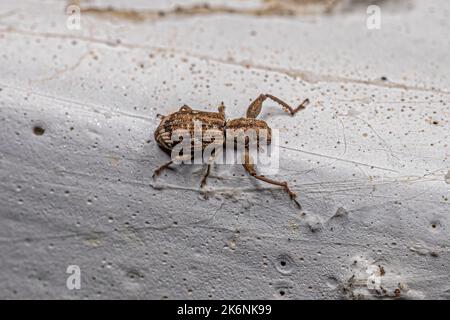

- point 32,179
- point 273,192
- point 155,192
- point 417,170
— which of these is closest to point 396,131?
point 417,170

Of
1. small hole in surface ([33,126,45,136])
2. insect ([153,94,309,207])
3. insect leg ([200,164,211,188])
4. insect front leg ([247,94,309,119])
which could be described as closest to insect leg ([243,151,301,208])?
insect ([153,94,309,207])

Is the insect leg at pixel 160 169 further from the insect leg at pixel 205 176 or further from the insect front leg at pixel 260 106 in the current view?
the insect front leg at pixel 260 106

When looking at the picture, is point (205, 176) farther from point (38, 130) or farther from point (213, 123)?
point (38, 130)

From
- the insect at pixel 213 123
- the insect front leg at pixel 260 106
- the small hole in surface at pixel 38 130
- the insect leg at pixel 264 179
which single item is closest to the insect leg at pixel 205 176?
the insect at pixel 213 123

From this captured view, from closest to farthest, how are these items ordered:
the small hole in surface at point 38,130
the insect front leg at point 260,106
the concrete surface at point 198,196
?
the concrete surface at point 198,196 < the small hole in surface at point 38,130 < the insect front leg at point 260,106

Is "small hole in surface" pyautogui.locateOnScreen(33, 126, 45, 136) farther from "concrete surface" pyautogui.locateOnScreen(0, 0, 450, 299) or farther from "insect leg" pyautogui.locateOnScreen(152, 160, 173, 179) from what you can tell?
"insect leg" pyautogui.locateOnScreen(152, 160, 173, 179)

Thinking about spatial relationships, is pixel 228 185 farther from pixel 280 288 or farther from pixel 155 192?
pixel 280 288
